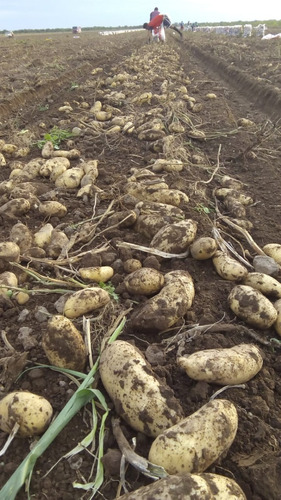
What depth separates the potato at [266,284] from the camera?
242 cm

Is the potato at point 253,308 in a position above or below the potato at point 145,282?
below

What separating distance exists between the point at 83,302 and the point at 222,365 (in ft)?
2.73

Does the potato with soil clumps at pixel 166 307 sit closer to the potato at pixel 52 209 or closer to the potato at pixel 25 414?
the potato at pixel 25 414

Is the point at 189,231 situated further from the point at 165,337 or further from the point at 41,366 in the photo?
the point at 41,366

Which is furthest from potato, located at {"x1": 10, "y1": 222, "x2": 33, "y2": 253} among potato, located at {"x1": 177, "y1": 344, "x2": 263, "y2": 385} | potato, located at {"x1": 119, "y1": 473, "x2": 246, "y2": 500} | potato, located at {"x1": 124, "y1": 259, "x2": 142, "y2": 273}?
potato, located at {"x1": 119, "y1": 473, "x2": 246, "y2": 500}

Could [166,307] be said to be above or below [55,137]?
below

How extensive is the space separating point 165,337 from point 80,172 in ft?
7.68

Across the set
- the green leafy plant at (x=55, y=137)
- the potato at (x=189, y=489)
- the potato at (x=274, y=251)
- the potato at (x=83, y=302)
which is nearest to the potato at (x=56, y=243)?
the potato at (x=83, y=302)

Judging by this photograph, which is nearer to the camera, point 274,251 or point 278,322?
point 278,322

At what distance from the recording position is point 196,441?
A: 4.82ft

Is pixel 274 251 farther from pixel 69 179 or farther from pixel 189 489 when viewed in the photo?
pixel 69 179

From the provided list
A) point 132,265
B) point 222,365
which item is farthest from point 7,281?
point 222,365

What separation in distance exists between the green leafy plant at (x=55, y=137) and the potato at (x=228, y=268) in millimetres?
3175

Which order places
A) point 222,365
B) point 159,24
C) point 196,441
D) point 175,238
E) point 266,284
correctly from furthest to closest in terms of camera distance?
1. point 159,24
2. point 175,238
3. point 266,284
4. point 222,365
5. point 196,441
